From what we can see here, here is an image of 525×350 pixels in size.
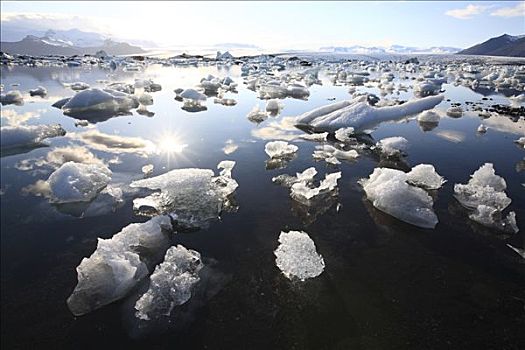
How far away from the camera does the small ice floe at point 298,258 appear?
3.52m

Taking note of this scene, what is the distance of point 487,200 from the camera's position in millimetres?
4855

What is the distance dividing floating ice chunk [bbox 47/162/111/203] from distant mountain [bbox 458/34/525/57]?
91.7m

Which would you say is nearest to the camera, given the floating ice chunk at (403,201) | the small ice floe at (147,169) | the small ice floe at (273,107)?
the floating ice chunk at (403,201)

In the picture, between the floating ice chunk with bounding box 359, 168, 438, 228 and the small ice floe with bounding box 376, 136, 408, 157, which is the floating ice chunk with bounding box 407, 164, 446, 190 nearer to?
the floating ice chunk with bounding box 359, 168, 438, 228

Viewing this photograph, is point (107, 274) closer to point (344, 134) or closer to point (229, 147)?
point (229, 147)

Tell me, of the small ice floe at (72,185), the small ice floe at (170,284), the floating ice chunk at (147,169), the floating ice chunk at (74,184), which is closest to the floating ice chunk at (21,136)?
the small ice floe at (72,185)

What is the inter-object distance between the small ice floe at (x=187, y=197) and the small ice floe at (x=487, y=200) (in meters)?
3.62

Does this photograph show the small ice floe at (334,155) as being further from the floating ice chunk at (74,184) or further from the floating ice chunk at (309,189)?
the floating ice chunk at (74,184)

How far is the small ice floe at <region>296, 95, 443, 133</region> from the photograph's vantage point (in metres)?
9.23

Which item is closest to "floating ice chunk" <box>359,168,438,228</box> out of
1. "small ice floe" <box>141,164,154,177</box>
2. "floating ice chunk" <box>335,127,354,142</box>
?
"floating ice chunk" <box>335,127,354,142</box>

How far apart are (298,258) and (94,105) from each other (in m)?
11.3

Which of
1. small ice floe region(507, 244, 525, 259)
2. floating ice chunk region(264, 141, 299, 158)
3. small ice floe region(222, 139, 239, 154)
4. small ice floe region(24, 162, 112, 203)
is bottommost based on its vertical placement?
small ice floe region(507, 244, 525, 259)

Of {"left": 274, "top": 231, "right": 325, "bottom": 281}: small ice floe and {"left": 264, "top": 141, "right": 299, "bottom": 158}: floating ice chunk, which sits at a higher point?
{"left": 264, "top": 141, "right": 299, "bottom": 158}: floating ice chunk

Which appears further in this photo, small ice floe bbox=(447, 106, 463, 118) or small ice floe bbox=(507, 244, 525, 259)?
small ice floe bbox=(447, 106, 463, 118)
